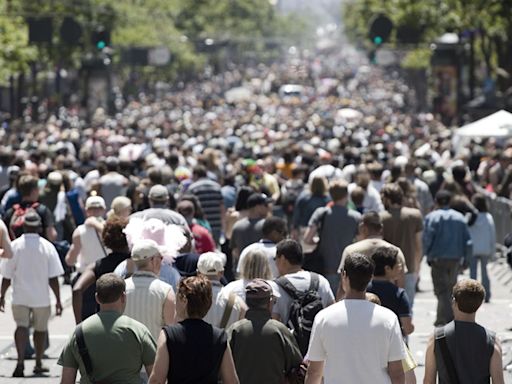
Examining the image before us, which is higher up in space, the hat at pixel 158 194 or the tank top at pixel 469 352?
the tank top at pixel 469 352

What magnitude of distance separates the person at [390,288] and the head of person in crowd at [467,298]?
180 centimetres

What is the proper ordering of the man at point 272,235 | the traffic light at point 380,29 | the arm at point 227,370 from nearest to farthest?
the arm at point 227,370 < the man at point 272,235 < the traffic light at point 380,29

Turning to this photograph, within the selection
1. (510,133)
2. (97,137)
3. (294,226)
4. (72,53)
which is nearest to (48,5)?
(72,53)

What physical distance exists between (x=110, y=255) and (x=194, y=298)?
3.04 meters

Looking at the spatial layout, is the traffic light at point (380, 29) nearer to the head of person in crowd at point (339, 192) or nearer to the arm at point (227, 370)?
the head of person in crowd at point (339, 192)

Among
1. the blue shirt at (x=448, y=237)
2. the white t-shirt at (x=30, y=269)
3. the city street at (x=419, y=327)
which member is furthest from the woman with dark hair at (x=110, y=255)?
the blue shirt at (x=448, y=237)

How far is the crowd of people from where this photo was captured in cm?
859

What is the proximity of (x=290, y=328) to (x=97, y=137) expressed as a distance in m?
27.3

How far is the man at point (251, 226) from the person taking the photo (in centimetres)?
1537

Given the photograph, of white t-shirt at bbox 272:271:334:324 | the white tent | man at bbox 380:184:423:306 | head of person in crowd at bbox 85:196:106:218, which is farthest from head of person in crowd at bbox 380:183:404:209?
the white tent

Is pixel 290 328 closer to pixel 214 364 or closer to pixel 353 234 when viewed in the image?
pixel 214 364

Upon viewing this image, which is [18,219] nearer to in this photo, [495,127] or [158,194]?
[158,194]

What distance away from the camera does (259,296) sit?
31.3ft

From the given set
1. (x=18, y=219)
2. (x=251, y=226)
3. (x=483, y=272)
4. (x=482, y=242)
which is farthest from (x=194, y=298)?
(x=482, y=242)
